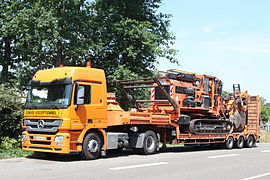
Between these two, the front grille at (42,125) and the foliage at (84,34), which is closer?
the front grille at (42,125)

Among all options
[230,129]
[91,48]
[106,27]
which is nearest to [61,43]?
[91,48]

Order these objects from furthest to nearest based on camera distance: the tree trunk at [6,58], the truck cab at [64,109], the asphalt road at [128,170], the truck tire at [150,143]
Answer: the tree trunk at [6,58]
the truck tire at [150,143]
the truck cab at [64,109]
the asphalt road at [128,170]

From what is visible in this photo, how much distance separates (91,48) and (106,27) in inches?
101

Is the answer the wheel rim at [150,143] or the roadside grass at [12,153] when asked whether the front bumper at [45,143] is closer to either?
the roadside grass at [12,153]

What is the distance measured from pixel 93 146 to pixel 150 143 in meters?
3.41

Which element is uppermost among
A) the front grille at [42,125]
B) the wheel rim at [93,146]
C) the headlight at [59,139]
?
the front grille at [42,125]

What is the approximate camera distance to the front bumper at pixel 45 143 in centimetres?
1247

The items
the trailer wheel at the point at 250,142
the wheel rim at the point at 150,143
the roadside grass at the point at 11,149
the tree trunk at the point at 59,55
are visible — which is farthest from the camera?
the tree trunk at the point at 59,55

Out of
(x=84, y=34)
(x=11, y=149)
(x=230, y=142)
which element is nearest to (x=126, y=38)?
(x=84, y=34)

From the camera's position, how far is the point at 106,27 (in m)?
25.4

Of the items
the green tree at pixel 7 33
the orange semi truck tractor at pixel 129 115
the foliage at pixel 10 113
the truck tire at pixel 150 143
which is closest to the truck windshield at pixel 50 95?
the orange semi truck tractor at pixel 129 115

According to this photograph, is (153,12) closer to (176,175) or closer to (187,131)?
(187,131)

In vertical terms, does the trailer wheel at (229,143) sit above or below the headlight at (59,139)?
below

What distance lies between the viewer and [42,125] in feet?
42.8
